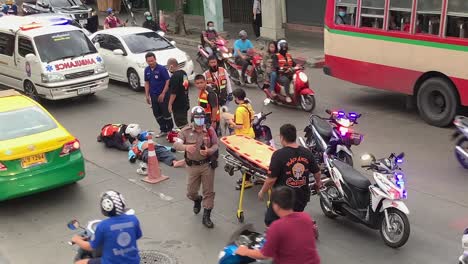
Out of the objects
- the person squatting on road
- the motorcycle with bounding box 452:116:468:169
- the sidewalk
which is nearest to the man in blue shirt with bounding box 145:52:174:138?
the motorcycle with bounding box 452:116:468:169

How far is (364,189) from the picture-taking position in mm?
7809

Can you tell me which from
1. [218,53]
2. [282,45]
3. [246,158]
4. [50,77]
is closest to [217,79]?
[282,45]

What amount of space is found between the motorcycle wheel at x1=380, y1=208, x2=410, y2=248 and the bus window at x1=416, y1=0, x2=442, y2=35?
19.5 feet

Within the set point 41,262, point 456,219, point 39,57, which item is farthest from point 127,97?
point 456,219

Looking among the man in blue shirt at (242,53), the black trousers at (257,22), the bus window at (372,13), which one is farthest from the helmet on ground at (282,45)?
the black trousers at (257,22)

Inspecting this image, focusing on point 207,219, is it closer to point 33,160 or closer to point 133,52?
point 33,160

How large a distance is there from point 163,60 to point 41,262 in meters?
9.72

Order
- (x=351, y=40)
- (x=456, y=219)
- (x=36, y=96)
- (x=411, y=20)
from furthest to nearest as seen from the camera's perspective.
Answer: (x=36, y=96), (x=351, y=40), (x=411, y=20), (x=456, y=219)

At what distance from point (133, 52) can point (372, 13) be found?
6.86 meters

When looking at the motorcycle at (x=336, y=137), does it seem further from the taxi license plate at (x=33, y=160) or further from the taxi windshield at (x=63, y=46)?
the taxi windshield at (x=63, y=46)

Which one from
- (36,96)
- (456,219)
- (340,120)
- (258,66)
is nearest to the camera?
(456,219)

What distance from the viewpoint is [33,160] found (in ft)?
30.0

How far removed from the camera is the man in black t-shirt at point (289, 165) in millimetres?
6584

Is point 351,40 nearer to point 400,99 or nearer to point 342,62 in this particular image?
point 342,62
